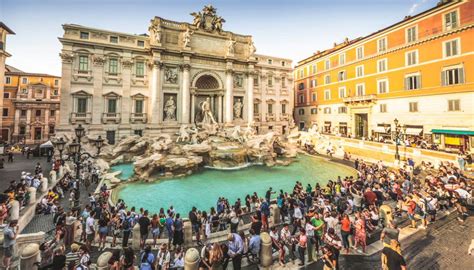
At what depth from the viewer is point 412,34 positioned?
2219 centimetres

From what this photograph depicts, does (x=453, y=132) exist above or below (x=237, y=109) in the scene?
below

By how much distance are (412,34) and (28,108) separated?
54794 millimetres

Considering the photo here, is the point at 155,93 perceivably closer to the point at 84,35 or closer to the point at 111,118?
the point at 111,118

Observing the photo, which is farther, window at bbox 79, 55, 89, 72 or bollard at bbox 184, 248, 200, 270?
window at bbox 79, 55, 89, 72

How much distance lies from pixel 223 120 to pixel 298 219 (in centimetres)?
2341

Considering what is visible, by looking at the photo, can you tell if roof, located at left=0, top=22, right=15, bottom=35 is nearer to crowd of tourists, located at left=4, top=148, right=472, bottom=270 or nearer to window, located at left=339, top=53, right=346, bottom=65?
crowd of tourists, located at left=4, top=148, right=472, bottom=270

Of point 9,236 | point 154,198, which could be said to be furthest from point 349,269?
point 154,198

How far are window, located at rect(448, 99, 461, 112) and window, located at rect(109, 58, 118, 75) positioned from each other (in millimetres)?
34461

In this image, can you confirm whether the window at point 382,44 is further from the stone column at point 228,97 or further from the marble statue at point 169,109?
the marble statue at point 169,109

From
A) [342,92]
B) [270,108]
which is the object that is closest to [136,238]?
[270,108]

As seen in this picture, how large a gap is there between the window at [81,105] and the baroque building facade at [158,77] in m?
0.03

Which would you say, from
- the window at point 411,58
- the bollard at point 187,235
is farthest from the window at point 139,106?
the window at point 411,58

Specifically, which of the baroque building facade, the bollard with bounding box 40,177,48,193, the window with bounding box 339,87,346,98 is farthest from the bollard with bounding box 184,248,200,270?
the window with bounding box 339,87,346,98

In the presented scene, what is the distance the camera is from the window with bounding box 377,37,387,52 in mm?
24752
